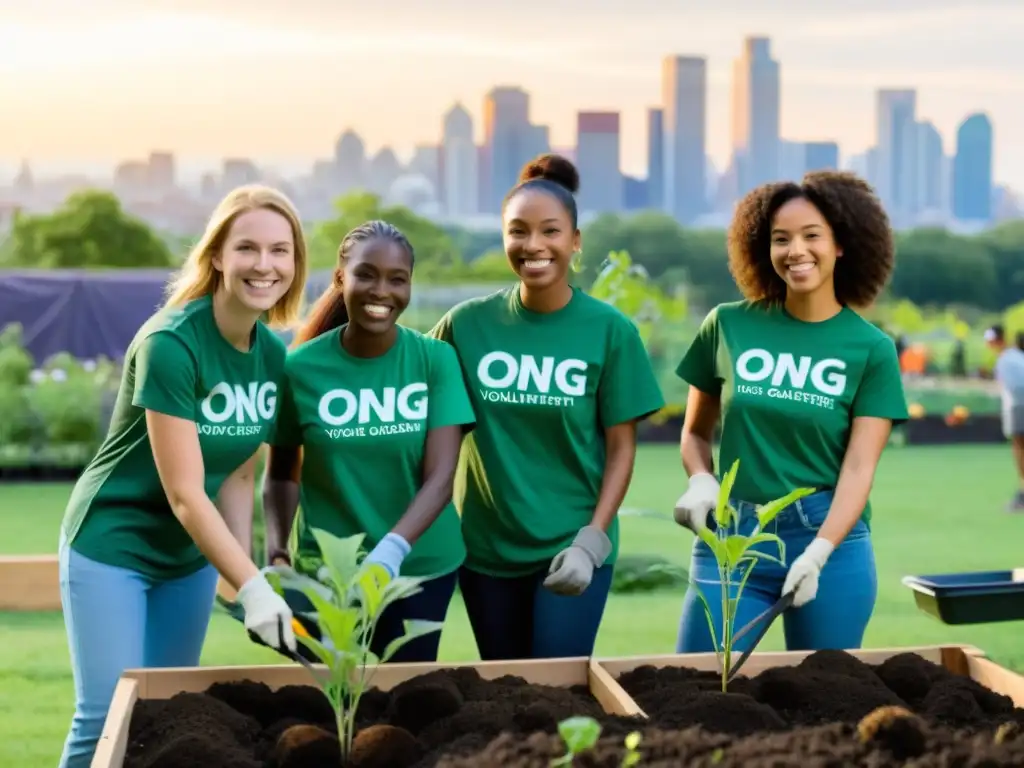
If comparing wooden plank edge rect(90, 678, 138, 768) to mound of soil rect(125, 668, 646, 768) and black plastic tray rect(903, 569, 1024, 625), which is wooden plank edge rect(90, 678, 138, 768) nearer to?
mound of soil rect(125, 668, 646, 768)

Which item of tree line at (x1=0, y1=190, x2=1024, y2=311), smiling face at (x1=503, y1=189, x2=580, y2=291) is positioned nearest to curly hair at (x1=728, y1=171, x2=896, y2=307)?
smiling face at (x1=503, y1=189, x2=580, y2=291)

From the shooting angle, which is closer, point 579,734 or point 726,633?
point 579,734

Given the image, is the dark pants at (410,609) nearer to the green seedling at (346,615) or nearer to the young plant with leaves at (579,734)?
the green seedling at (346,615)

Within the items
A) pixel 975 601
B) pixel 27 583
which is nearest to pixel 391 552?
pixel 975 601

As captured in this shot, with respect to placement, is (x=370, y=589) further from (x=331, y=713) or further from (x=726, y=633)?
(x=726, y=633)

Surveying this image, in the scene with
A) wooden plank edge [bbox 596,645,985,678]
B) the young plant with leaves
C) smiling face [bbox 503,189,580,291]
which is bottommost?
wooden plank edge [bbox 596,645,985,678]

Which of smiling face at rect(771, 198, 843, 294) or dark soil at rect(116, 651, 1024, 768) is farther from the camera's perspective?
smiling face at rect(771, 198, 843, 294)

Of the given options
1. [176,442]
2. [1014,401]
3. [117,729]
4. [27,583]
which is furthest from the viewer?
[1014,401]

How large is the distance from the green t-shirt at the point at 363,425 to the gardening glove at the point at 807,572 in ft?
2.25

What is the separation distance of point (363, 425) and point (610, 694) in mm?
658

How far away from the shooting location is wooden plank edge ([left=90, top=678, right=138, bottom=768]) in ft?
6.75

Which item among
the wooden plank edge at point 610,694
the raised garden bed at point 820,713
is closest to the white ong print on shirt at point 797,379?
the raised garden bed at point 820,713

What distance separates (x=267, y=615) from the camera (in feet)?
7.47

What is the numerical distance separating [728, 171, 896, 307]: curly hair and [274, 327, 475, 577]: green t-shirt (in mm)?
736
